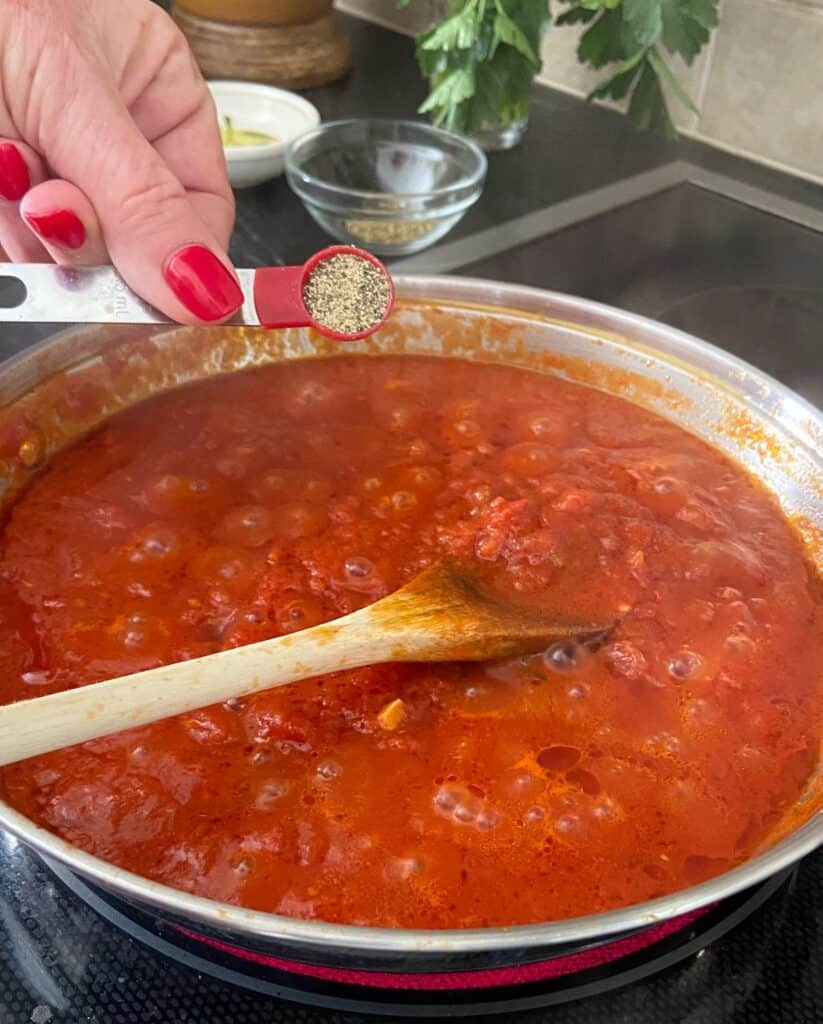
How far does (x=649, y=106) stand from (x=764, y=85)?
262 mm

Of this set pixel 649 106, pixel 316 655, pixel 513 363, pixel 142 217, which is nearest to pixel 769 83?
pixel 649 106

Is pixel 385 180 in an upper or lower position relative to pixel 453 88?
lower

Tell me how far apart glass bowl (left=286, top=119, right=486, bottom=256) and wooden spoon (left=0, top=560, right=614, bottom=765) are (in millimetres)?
836


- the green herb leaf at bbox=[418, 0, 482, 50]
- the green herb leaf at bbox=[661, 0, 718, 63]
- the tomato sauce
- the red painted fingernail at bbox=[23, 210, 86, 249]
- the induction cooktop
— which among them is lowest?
the tomato sauce

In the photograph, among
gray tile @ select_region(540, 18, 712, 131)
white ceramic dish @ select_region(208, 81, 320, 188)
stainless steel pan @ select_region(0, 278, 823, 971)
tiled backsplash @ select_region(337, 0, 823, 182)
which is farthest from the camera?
white ceramic dish @ select_region(208, 81, 320, 188)

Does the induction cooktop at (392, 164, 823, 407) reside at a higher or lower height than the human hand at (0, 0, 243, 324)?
lower

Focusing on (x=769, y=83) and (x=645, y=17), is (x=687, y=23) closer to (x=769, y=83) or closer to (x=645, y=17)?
(x=645, y=17)

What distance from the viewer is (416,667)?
92 cm

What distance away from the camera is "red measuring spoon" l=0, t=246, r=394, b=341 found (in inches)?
34.5

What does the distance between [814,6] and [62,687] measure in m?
1.59

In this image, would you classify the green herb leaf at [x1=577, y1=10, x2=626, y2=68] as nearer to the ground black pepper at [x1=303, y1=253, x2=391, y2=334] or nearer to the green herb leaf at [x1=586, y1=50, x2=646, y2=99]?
the green herb leaf at [x1=586, y1=50, x2=646, y2=99]

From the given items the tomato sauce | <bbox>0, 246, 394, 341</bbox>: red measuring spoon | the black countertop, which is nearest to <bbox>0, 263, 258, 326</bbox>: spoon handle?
<bbox>0, 246, 394, 341</bbox>: red measuring spoon

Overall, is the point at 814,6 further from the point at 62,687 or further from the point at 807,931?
the point at 62,687

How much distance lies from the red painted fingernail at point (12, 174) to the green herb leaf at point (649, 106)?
1089mm
